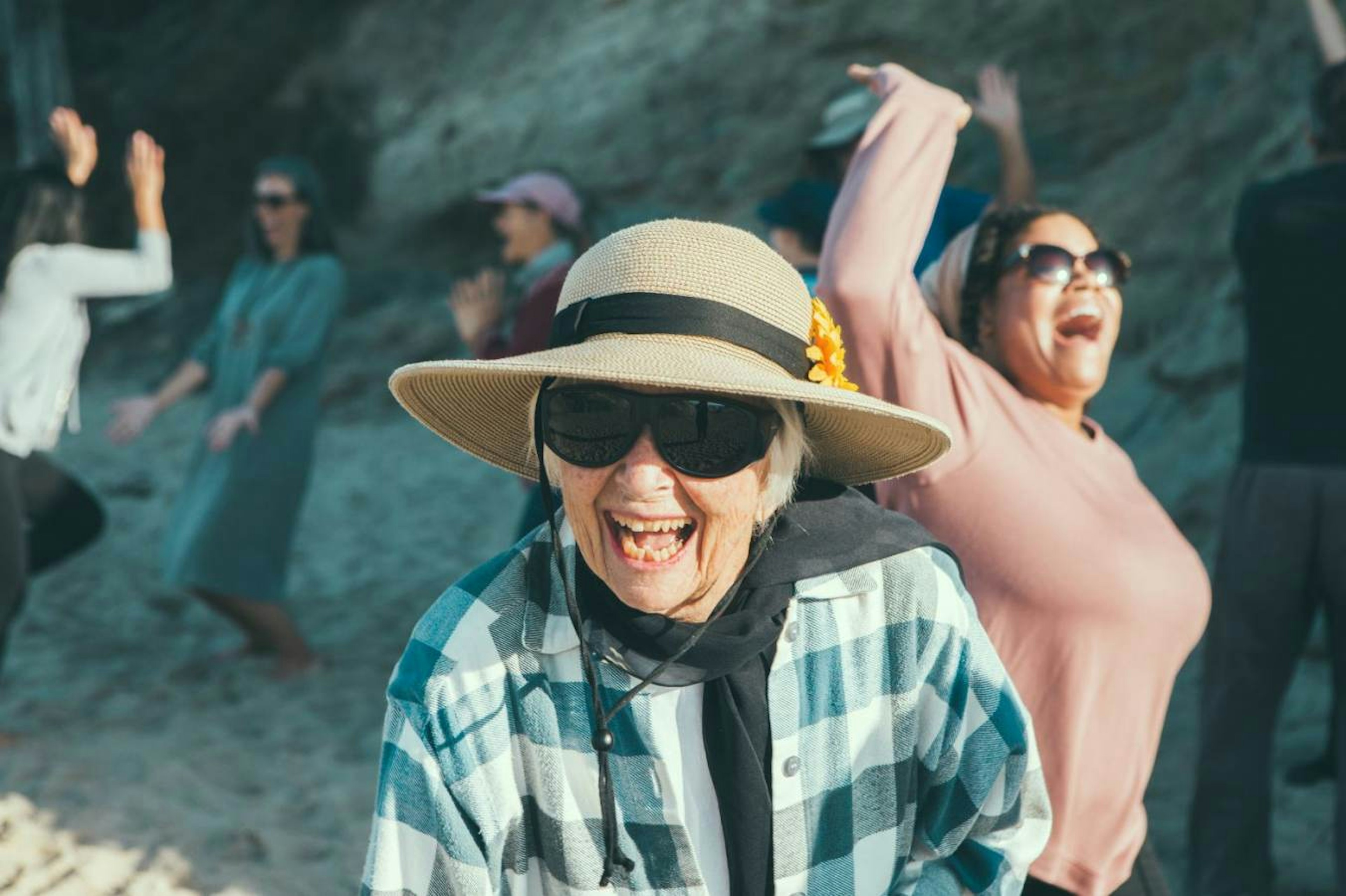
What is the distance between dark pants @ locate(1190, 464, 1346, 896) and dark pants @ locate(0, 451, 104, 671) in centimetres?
356

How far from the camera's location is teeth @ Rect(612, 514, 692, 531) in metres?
1.71

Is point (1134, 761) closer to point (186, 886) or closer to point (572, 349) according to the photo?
point (572, 349)

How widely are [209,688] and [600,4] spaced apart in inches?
305

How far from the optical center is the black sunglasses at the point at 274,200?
5.36 meters

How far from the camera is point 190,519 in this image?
538 cm

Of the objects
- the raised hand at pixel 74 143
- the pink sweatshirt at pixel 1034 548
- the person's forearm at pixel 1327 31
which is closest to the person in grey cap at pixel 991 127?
the pink sweatshirt at pixel 1034 548

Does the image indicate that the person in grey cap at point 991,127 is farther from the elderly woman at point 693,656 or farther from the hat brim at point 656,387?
the elderly woman at point 693,656

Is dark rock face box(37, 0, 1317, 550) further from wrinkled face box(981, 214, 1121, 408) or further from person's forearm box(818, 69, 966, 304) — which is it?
person's forearm box(818, 69, 966, 304)

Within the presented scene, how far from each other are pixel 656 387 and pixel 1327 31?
16.5ft

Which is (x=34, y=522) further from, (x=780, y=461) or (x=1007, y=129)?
(x=780, y=461)

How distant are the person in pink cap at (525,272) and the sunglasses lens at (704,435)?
1.72 meters

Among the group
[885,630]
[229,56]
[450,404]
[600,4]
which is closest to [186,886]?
[450,404]

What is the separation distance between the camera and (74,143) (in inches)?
188

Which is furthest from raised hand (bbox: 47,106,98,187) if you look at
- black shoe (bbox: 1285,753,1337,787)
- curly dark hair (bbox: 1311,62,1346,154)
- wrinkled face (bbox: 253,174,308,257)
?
black shoe (bbox: 1285,753,1337,787)
